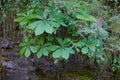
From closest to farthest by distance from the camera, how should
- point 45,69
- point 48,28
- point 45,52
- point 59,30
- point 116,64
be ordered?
point 48,28 → point 45,52 → point 59,30 → point 116,64 → point 45,69

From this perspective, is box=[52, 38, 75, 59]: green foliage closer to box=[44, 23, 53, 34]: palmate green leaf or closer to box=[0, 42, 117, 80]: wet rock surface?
box=[44, 23, 53, 34]: palmate green leaf

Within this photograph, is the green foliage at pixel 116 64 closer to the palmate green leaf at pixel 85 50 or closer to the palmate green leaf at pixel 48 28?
the palmate green leaf at pixel 85 50

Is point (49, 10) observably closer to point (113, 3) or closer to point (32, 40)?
point (32, 40)

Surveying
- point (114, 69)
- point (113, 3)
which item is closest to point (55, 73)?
point (114, 69)

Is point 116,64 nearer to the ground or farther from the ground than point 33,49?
nearer to the ground

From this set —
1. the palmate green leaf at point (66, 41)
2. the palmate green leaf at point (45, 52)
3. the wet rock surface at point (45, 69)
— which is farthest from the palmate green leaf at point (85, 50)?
the wet rock surface at point (45, 69)

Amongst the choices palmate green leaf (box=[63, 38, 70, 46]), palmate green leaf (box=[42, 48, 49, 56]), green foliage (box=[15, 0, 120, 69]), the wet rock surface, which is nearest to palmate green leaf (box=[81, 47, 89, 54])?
green foliage (box=[15, 0, 120, 69])

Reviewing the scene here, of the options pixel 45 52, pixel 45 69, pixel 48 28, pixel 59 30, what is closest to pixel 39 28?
pixel 48 28

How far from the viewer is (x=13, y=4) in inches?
79.0

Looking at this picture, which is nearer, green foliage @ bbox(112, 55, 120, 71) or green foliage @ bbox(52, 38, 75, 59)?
green foliage @ bbox(52, 38, 75, 59)

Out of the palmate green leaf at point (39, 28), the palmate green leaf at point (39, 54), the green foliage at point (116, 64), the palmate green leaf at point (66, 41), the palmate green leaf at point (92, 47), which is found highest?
the palmate green leaf at point (39, 28)

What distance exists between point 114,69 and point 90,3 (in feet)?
2.27

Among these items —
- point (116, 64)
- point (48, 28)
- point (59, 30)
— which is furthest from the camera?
point (116, 64)

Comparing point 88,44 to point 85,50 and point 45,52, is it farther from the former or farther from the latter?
point 45,52
